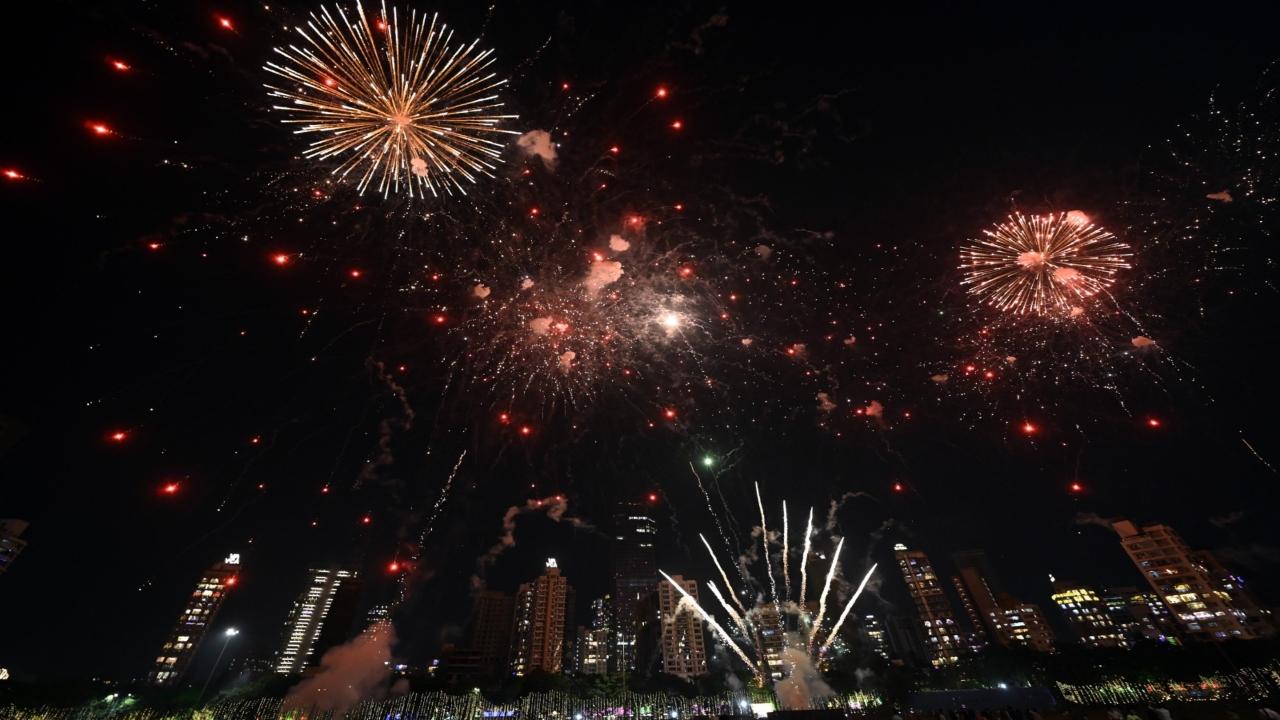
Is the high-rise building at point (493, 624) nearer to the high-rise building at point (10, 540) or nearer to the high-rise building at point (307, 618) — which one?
the high-rise building at point (307, 618)

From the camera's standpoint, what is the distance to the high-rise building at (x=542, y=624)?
422 ft

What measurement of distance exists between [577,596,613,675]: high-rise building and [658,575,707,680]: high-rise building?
92.1 feet

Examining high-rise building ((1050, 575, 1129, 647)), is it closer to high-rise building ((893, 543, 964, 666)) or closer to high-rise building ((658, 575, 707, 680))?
high-rise building ((893, 543, 964, 666))

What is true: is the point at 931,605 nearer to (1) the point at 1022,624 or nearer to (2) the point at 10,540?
(1) the point at 1022,624

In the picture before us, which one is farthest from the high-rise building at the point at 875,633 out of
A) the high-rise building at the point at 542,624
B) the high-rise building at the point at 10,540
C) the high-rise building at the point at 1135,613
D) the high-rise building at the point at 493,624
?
the high-rise building at the point at 10,540

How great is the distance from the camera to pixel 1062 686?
44.5m

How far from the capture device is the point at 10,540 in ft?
232

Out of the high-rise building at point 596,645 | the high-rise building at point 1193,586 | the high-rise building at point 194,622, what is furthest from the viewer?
the high-rise building at point 596,645

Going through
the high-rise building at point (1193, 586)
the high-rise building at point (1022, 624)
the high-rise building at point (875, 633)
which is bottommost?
the high-rise building at point (1193, 586)

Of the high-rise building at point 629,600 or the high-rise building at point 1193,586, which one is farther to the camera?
the high-rise building at point 629,600

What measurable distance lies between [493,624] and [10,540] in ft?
316

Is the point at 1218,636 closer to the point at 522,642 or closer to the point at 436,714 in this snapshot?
the point at 436,714

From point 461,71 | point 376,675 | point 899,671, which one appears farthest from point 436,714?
point 461,71

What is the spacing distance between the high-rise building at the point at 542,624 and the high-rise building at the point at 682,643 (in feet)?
91.8
